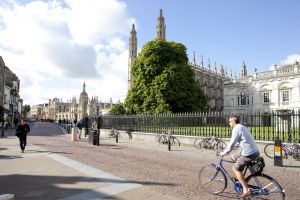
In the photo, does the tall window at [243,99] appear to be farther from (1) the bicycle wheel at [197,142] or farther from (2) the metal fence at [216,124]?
(1) the bicycle wheel at [197,142]

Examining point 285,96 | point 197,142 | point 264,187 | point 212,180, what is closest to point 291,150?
point 197,142

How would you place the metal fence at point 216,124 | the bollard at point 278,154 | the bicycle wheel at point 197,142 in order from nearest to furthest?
the bollard at point 278,154
the metal fence at point 216,124
the bicycle wheel at point 197,142

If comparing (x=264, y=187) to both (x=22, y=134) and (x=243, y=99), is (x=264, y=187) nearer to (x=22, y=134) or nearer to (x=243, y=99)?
(x=22, y=134)

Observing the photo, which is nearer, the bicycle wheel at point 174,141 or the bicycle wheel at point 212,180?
the bicycle wheel at point 212,180

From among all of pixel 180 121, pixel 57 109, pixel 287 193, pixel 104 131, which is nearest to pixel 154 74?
pixel 104 131

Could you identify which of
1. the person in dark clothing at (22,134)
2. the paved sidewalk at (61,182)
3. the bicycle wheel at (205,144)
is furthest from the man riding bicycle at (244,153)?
the person in dark clothing at (22,134)

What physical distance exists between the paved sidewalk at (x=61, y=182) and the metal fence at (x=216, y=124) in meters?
8.47

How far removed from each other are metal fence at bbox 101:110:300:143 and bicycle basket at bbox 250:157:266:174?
8.99 m

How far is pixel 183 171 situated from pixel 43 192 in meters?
4.77

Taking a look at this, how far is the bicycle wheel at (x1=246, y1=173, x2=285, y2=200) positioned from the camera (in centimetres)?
638

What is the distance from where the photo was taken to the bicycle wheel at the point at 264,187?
20.9 ft

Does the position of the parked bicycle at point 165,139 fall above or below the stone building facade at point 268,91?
below

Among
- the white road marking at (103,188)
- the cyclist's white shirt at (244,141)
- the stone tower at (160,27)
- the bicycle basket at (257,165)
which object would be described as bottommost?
the white road marking at (103,188)

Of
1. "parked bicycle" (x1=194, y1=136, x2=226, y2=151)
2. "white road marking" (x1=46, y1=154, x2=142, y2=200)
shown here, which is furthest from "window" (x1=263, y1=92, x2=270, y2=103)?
"white road marking" (x1=46, y1=154, x2=142, y2=200)
